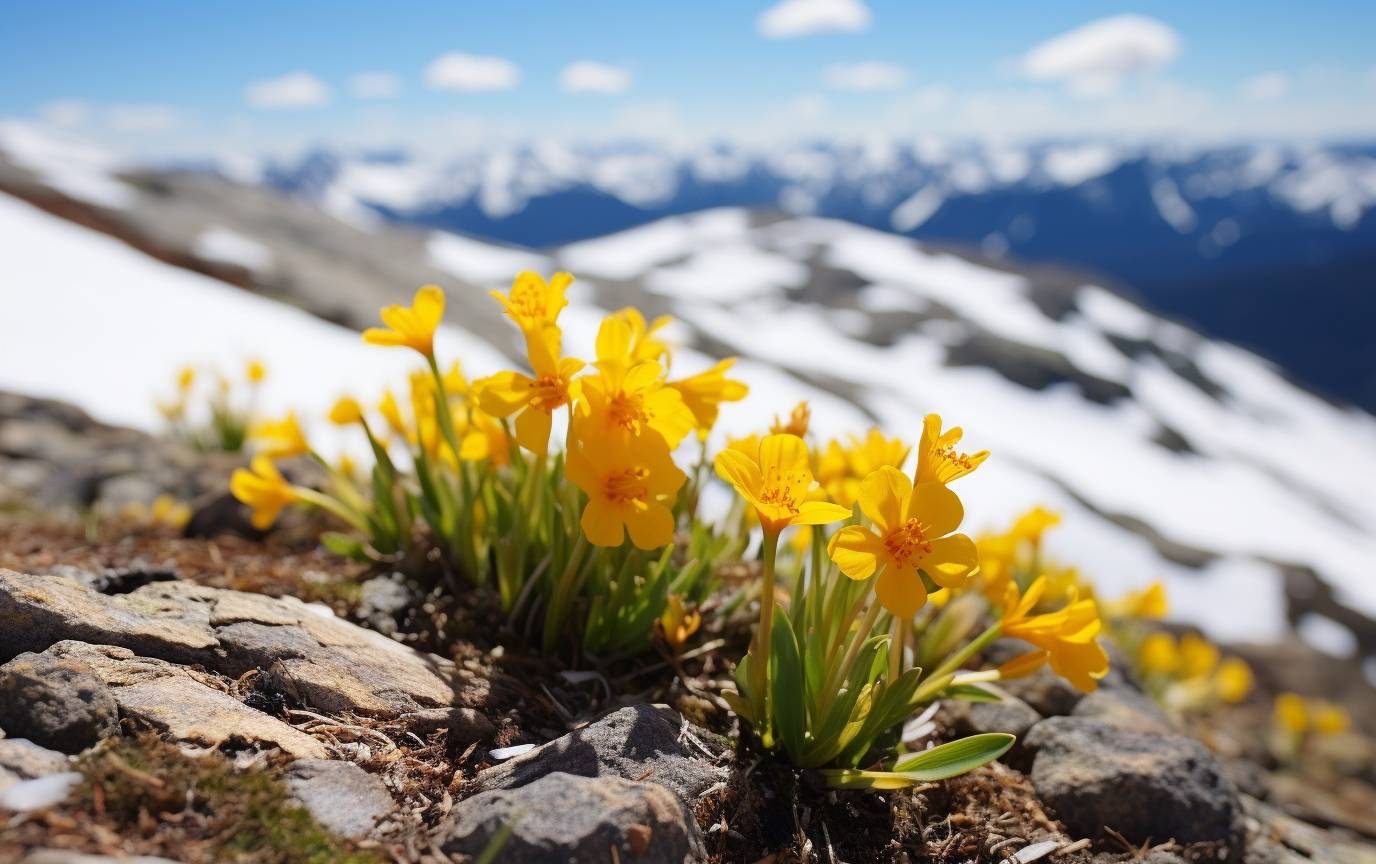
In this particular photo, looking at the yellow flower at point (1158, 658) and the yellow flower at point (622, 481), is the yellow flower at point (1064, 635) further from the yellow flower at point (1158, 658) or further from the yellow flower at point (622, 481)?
the yellow flower at point (1158, 658)

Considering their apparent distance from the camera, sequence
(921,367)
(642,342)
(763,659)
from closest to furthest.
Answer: (763,659)
(642,342)
(921,367)

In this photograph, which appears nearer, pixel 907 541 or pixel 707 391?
pixel 907 541

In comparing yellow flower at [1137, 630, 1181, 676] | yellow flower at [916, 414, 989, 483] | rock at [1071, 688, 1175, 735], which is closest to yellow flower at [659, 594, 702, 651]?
yellow flower at [916, 414, 989, 483]

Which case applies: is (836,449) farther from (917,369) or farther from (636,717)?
(917,369)

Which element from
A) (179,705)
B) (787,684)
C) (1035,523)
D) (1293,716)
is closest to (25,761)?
(179,705)

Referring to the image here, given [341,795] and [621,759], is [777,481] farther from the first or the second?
[341,795]

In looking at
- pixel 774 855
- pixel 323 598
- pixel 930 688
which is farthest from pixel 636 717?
pixel 323 598
